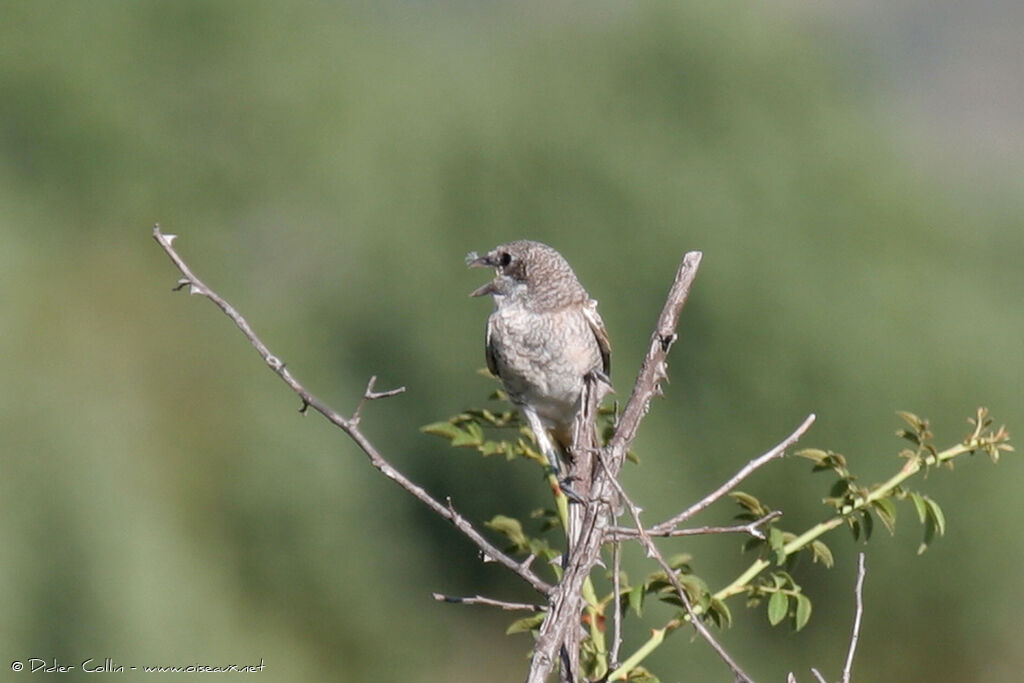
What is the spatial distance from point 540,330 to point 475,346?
12.7ft

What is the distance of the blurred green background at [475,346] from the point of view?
6562 mm

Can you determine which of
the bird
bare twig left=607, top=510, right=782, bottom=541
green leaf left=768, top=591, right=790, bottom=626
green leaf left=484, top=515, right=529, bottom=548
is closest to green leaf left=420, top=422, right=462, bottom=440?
green leaf left=484, top=515, right=529, bottom=548

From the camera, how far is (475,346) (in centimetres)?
724

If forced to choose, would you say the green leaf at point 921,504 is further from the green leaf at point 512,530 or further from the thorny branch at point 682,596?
the green leaf at point 512,530

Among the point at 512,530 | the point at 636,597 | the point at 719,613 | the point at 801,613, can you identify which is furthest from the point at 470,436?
the point at 801,613

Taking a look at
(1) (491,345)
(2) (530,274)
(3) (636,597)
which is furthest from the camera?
(1) (491,345)

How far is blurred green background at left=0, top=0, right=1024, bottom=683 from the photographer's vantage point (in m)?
6.56

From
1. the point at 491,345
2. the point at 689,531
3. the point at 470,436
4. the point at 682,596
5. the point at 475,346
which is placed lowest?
the point at 682,596

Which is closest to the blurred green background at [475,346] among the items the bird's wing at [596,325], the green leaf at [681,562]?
the bird's wing at [596,325]

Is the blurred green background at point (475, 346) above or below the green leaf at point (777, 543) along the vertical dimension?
above

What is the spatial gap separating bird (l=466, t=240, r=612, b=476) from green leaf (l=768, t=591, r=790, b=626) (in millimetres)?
1308

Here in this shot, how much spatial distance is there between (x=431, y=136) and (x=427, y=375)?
2.01 metres

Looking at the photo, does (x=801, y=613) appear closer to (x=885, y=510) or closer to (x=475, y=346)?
(x=885, y=510)

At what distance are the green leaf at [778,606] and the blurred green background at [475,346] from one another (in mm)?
3938
